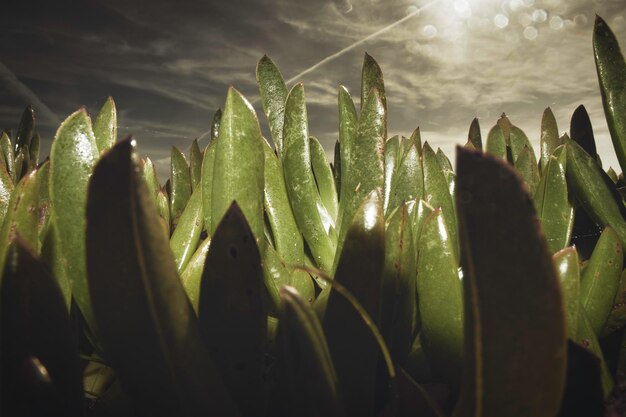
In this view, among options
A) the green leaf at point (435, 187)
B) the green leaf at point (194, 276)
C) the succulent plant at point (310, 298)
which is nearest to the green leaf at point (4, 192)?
the succulent plant at point (310, 298)

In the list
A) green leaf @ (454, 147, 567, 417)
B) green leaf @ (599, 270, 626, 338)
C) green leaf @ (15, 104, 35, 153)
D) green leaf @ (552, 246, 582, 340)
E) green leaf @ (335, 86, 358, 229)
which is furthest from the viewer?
green leaf @ (15, 104, 35, 153)

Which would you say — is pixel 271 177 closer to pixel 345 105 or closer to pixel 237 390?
pixel 345 105

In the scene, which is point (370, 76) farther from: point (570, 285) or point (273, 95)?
point (570, 285)

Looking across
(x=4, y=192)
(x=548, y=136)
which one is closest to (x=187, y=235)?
(x=4, y=192)

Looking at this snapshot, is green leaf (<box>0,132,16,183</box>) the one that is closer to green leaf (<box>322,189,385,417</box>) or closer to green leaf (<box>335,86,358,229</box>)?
green leaf (<box>335,86,358,229</box>)

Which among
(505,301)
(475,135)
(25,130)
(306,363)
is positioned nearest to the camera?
(505,301)

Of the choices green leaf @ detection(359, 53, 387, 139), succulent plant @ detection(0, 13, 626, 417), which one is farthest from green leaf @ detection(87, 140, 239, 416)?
green leaf @ detection(359, 53, 387, 139)

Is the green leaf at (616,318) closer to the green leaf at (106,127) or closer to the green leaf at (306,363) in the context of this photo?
the green leaf at (306,363)
